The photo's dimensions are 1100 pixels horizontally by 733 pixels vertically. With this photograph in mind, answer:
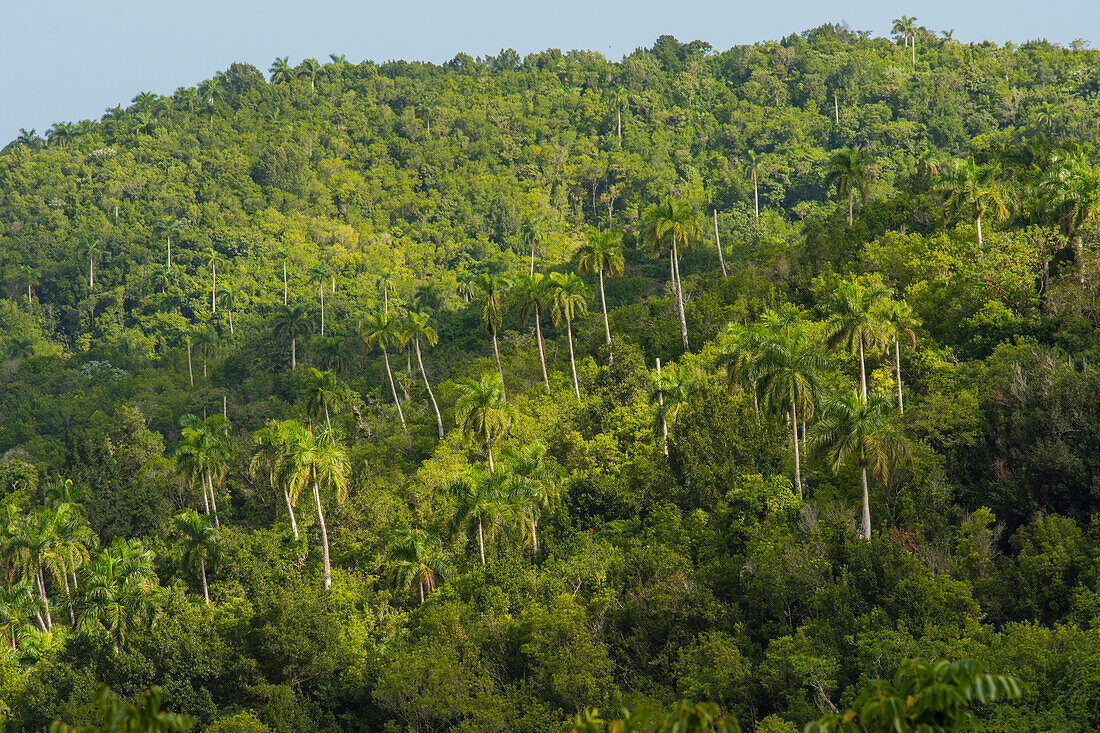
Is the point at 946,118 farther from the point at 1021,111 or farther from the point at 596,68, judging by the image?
the point at 596,68

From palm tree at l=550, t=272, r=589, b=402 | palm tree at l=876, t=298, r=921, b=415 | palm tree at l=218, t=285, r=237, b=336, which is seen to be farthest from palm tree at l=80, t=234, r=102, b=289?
palm tree at l=876, t=298, r=921, b=415

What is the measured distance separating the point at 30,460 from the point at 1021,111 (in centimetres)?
14029

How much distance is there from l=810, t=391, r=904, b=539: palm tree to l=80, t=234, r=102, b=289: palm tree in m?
123

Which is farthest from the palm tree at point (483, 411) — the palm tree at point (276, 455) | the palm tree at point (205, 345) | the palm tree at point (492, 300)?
the palm tree at point (205, 345)

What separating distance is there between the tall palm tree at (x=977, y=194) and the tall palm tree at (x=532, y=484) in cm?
3116

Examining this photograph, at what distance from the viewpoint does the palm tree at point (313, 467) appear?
51.6 m

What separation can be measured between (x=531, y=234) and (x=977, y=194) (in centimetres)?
8200

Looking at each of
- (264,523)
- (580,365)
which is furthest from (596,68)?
(264,523)

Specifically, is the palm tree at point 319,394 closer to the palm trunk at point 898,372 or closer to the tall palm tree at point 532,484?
the tall palm tree at point 532,484

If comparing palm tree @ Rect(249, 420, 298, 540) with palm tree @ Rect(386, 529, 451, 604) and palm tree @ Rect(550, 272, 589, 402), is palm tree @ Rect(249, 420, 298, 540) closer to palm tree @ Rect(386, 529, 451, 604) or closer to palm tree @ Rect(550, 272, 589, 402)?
palm tree @ Rect(386, 529, 451, 604)

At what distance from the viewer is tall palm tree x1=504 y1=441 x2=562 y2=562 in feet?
169

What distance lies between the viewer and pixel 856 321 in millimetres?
50000

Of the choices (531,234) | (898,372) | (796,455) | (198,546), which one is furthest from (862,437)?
(531,234)

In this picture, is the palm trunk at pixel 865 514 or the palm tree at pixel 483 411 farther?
the palm tree at pixel 483 411
